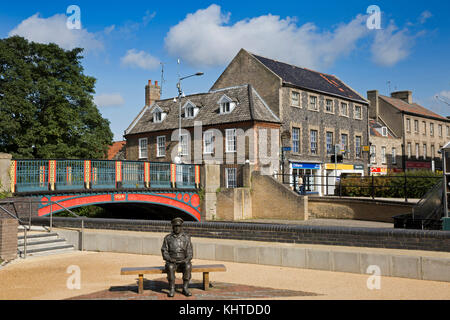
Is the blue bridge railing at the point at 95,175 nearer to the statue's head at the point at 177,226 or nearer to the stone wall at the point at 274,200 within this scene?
the stone wall at the point at 274,200

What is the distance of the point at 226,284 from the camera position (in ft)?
28.1

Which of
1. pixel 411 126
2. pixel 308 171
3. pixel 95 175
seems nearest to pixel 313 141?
pixel 308 171

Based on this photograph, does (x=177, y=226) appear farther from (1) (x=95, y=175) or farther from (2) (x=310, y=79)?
(2) (x=310, y=79)

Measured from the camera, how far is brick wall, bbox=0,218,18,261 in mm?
11500

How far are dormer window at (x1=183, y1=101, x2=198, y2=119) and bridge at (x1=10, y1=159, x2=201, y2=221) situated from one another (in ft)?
26.9

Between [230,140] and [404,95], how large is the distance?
107 feet

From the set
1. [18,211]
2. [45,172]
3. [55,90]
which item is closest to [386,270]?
[18,211]

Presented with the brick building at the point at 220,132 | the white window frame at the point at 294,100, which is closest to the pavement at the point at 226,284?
the brick building at the point at 220,132

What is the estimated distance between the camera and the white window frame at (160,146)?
39066mm

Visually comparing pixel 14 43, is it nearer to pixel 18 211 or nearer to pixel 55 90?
pixel 55 90

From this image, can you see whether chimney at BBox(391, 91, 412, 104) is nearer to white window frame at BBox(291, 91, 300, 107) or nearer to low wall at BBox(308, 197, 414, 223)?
white window frame at BBox(291, 91, 300, 107)

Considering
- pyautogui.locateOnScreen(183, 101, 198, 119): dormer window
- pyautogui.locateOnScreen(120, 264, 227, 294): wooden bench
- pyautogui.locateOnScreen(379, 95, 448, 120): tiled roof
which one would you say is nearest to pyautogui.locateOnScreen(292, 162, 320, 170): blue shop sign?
pyautogui.locateOnScreen(183, 101, 198, 119): dormer window
